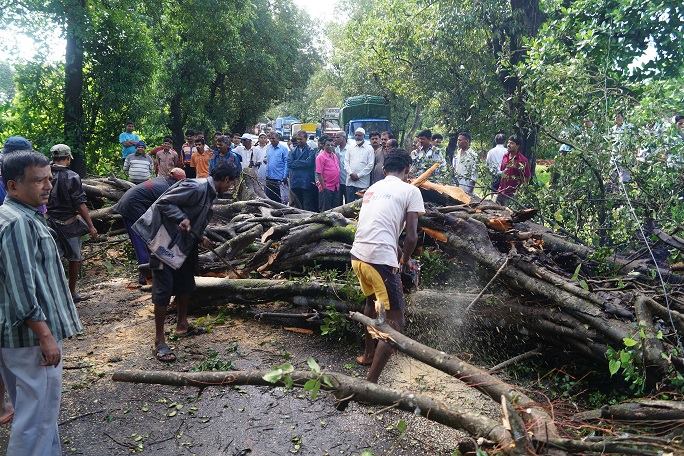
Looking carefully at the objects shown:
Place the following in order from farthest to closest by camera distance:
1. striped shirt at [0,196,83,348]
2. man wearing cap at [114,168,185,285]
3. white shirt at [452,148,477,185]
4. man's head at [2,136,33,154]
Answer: white shirt at [452,148,477,185], man wearing cap at [114,168,185,285], man's head at [2,136,33,154], striped shirt at [0,196,83,348]

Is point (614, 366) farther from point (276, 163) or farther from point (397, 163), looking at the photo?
point (276, 163)

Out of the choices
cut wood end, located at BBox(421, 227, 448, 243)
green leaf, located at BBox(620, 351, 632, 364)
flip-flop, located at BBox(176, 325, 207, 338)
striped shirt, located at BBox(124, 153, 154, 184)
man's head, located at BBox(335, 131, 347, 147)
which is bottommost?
flip-flop, located at BBox(176, 325, 207, 338)

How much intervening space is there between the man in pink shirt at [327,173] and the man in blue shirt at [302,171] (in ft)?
1.36

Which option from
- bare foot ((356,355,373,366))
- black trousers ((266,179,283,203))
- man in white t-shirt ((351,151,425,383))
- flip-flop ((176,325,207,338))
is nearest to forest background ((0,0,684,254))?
man in white t-shirt ((351,151,425,383))

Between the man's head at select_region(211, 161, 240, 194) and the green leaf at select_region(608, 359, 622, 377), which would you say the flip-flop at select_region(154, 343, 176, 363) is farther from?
the green leaf at select_region(608, 359, 622, 377)

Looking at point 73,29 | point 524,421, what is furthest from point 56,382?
point 73,29

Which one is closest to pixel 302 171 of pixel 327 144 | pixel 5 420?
pixel 327 144

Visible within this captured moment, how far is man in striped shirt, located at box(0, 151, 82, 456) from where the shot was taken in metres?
2.74

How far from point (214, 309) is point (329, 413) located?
253 centimetres

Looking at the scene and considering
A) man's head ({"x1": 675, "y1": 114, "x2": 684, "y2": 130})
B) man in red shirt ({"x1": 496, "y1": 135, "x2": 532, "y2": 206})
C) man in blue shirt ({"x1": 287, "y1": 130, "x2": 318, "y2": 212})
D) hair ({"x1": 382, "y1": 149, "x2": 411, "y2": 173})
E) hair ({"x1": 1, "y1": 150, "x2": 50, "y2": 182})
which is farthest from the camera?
man in blue shirt ({"x1": 287, "y1": 130, "x2": 318, "y2": 212})

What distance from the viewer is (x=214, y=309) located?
6.12 metres

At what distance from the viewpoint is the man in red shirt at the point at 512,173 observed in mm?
7398

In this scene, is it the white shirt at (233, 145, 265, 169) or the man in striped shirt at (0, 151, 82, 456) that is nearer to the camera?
the man in striped shirt at (0, 151, 82, 456)

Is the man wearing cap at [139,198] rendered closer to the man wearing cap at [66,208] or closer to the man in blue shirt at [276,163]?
the man wearing cap at [66,208]
